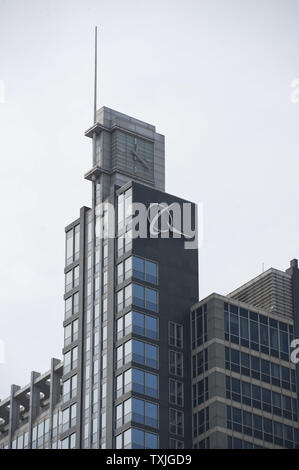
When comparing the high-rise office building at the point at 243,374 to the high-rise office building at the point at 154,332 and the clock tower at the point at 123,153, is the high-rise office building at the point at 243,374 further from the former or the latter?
the clock tower at the point at 123,153

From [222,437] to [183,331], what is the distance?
14026 millimetres

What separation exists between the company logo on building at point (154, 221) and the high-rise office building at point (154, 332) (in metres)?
0.17

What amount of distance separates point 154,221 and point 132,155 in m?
11.4

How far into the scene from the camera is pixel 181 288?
14412 centimetres

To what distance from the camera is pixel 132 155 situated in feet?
498

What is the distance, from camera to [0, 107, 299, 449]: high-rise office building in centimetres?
13525

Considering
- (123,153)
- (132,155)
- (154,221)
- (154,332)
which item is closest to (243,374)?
(154,332)

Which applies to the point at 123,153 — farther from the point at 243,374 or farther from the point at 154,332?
the point at 243,374

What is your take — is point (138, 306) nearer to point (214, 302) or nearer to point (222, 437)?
point (214, 302)

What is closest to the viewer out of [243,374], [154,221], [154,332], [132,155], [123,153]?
[154,332]

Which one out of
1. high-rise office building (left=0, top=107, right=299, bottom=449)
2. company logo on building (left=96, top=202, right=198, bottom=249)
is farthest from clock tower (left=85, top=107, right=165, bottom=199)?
company logo on building (left=96, top=202, right=198, bottom=249)

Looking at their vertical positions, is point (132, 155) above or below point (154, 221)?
above

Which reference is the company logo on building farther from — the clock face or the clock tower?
the clock face
